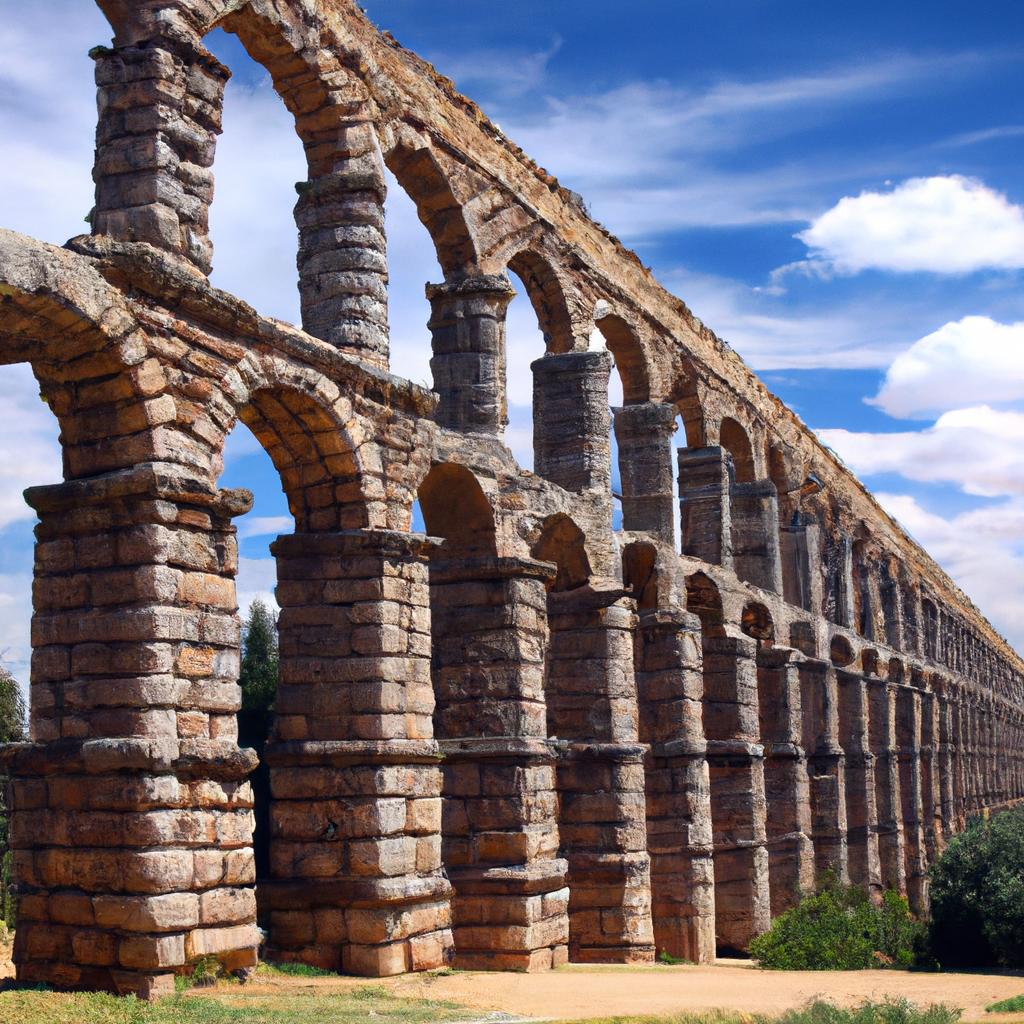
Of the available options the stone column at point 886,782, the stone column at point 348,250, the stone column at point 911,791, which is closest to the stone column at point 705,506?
the stone column at point 348,250

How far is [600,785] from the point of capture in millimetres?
15586

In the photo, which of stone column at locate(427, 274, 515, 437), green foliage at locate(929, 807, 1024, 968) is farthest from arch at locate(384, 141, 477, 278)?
green foliage at locate(929, 807, 1024, 968)

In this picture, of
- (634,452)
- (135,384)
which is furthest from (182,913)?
(634,452)

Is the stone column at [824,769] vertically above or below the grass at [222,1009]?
above

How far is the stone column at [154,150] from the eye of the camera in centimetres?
1023

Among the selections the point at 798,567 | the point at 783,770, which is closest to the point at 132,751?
the point at 783,770

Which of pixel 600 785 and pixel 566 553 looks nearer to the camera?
pixel 600 785

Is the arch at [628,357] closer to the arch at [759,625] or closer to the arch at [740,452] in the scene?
the arch at [740,452]

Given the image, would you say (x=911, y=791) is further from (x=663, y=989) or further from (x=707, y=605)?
(x=663, y=989)

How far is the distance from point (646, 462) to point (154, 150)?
30.0ft

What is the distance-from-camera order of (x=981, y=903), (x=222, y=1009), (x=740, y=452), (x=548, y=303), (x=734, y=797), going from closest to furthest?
(x=222, y=1009) → (x=548, y=303) → (x=981, y=903) → (x=734, y=797) → (x=740, y=452)

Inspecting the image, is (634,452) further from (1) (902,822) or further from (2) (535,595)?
(1) (902,822)

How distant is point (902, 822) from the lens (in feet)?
99.6

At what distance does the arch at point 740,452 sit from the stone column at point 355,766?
11.4 metres
